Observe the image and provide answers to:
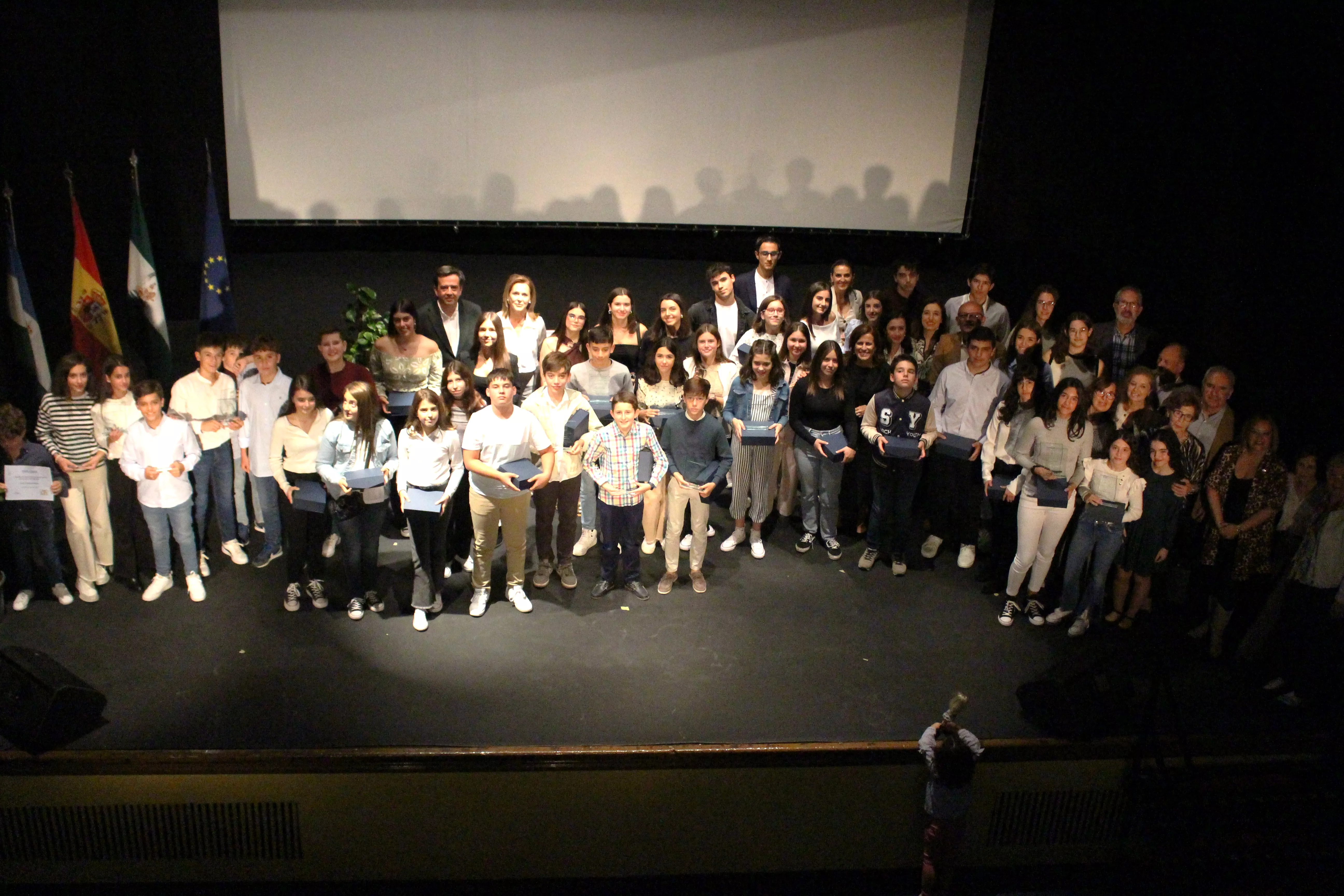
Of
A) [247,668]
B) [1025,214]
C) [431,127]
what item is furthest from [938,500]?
[431,127]

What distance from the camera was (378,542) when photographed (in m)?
5.09

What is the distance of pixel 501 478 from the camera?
4.79m

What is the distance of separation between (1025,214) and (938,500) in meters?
2.57

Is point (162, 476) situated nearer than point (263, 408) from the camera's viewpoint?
Yes

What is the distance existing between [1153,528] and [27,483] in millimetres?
5747

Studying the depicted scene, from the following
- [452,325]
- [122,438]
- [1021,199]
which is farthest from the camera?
[1021,199]

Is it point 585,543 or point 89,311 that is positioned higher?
point 89,311

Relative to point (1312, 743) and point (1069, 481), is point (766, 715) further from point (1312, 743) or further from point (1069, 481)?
point (1312, 743)

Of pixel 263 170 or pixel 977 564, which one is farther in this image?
pixel 263 170

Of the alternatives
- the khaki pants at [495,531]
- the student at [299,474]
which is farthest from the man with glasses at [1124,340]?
the student at [299,474]

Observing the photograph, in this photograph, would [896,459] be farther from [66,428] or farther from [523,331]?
[66,428]

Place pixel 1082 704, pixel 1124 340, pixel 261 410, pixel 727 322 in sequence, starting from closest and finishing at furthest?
pixel 1082 704, pixel 261 410, pixel 1124 340, pixel 727 322

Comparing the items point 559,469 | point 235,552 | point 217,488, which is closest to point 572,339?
point 559,469

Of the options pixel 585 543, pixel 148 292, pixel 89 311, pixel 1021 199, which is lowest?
pixel 585 543
